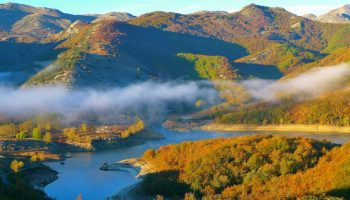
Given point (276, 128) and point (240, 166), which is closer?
point (240, 166)

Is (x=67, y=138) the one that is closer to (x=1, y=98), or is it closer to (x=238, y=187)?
(x=1, y=98)

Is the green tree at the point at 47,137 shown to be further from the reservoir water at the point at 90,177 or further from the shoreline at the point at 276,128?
the shoreline at the point at 276,128

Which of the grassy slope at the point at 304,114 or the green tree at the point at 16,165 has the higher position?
the grassy slope at the point at 304,114

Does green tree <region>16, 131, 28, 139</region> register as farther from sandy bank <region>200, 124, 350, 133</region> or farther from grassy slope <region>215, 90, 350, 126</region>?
grassy slope <region>215, 90, 350, 126</region>

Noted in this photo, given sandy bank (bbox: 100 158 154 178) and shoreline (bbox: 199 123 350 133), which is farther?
shoreline (bbox: 199 123 350 133)

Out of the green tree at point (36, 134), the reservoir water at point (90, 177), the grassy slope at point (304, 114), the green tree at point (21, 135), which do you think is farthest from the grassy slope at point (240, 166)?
the grassy slope at point (304, 114)

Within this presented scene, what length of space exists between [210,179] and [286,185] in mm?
14048

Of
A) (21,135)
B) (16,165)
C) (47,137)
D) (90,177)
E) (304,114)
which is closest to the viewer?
(16,165)

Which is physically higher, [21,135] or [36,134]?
[36,134]

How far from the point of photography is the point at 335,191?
57438 mm

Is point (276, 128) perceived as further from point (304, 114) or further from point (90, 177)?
point (90, 177)

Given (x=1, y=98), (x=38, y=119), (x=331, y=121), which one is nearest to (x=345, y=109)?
(x=331, y=121)

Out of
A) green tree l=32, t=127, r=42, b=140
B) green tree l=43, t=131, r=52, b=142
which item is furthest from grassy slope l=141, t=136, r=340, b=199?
green tree l=32, t=127, r=42, b=140

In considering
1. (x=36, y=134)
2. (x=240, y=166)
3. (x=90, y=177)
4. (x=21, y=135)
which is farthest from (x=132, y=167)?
(x=21, y=135)
